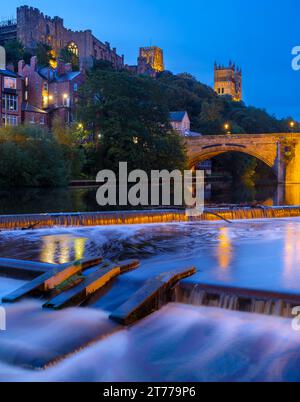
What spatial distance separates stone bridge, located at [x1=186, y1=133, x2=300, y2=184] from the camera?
54.4 meters

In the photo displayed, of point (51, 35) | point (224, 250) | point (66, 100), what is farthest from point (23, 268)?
point (51, 35)

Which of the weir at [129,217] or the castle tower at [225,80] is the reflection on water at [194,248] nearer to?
the weir at [129,217]

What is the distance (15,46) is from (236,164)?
33.0m

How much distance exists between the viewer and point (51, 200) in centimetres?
2466

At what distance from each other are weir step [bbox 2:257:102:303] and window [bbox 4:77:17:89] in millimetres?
42154

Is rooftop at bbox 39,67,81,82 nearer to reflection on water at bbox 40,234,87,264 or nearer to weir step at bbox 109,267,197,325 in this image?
reflection on water at bbox 40,234,87,264

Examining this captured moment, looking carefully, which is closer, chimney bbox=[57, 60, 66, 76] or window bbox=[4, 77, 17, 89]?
window bbox=[4, 77, 17, 89]

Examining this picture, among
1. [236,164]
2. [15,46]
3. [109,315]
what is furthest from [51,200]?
[15,46]

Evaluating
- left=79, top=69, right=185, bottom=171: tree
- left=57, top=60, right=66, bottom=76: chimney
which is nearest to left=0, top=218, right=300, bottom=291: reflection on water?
left=79, top=69, right=185, bottom=171: tree

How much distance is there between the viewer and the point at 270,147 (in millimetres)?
54781

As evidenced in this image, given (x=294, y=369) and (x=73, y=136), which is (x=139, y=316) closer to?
(x=294, y=369)

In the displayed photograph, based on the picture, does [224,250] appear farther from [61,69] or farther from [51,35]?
[51,35]

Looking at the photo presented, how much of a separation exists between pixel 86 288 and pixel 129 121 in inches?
1333

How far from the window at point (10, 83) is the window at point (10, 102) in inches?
33.5
